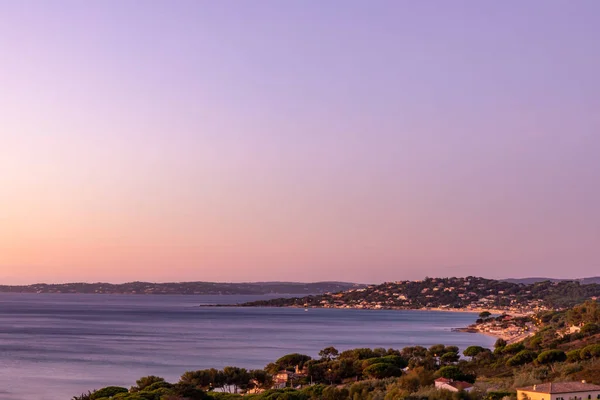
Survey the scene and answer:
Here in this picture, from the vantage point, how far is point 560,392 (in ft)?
75.1

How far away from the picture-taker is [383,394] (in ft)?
83.3

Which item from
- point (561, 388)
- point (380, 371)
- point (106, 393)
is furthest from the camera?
point (380, 371)

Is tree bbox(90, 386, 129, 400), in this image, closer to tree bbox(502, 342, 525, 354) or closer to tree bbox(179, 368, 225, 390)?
tree bbox(179, 368, 225, 390)

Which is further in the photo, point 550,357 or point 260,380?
point 550,357

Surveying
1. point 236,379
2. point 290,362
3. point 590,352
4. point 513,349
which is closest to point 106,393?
point 236,379

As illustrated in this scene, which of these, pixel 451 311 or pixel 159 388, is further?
pixel 451 311

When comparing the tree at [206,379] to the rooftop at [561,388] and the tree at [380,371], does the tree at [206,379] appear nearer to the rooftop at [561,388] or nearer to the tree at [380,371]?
the tree at [380,371]

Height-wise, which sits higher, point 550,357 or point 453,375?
point 550,357

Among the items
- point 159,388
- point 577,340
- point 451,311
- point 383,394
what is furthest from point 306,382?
point 451,311

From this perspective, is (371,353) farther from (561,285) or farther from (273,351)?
(561,285)

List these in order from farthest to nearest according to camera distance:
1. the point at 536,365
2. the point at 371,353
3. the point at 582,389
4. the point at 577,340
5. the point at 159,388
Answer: the point at 577,340
the point at 371,353
the point at 536,365
the point at 159,388
the point at 582,389

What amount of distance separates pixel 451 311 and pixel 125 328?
102 m

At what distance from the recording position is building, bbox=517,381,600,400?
22.7 m

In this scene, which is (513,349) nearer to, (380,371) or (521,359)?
(521,359)
